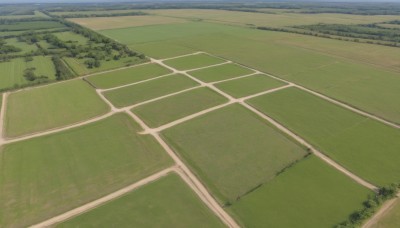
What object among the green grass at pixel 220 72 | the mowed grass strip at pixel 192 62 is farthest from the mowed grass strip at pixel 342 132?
the mowed grass strip at pixel 192 62

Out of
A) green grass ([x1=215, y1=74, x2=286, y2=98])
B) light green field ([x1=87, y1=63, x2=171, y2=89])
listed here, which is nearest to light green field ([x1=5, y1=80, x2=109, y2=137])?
light green field ([x1=87, y1=63, x2=171, y2=89])

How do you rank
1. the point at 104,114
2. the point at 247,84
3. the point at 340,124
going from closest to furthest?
the point at 340,124, the point at 104,114, the point at 247,84

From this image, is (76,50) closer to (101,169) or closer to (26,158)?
(26,158)

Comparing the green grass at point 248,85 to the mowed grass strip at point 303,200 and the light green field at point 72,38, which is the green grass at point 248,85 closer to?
the mowed grass strip at point 303,200

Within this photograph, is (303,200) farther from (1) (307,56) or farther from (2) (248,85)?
(1) (307,56)

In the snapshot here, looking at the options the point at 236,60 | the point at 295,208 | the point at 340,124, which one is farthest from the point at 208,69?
the point at 295,208

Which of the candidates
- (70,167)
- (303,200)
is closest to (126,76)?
(70,167)
